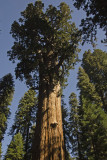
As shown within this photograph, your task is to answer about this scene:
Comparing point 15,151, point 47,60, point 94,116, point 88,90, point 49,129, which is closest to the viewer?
point 49,129

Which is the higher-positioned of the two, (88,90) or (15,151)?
(88,90)

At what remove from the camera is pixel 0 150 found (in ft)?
70.2

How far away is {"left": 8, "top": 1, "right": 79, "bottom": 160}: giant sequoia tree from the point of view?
473 cm

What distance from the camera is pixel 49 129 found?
495cm

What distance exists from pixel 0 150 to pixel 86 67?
77.4 ft

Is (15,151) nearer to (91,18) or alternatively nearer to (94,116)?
(94,116)

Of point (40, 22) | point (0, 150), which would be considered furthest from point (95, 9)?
point (0, 150)

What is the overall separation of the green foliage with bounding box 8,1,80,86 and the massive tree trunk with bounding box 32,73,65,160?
115cm

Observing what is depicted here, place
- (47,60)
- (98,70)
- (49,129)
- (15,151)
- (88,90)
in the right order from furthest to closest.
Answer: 1. (98,70)
2. (88,90)
3. (15,151)
4. (47,60)
5. (49,129)

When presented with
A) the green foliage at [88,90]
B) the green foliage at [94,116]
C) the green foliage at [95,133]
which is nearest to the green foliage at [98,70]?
the green foliage at [94,116]

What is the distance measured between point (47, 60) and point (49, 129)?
4328mm

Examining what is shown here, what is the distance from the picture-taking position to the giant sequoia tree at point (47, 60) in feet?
15.5

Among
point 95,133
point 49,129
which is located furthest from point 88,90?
point 49,129

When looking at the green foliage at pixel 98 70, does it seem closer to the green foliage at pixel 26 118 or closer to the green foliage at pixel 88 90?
the green foliage at pixel 88 90
